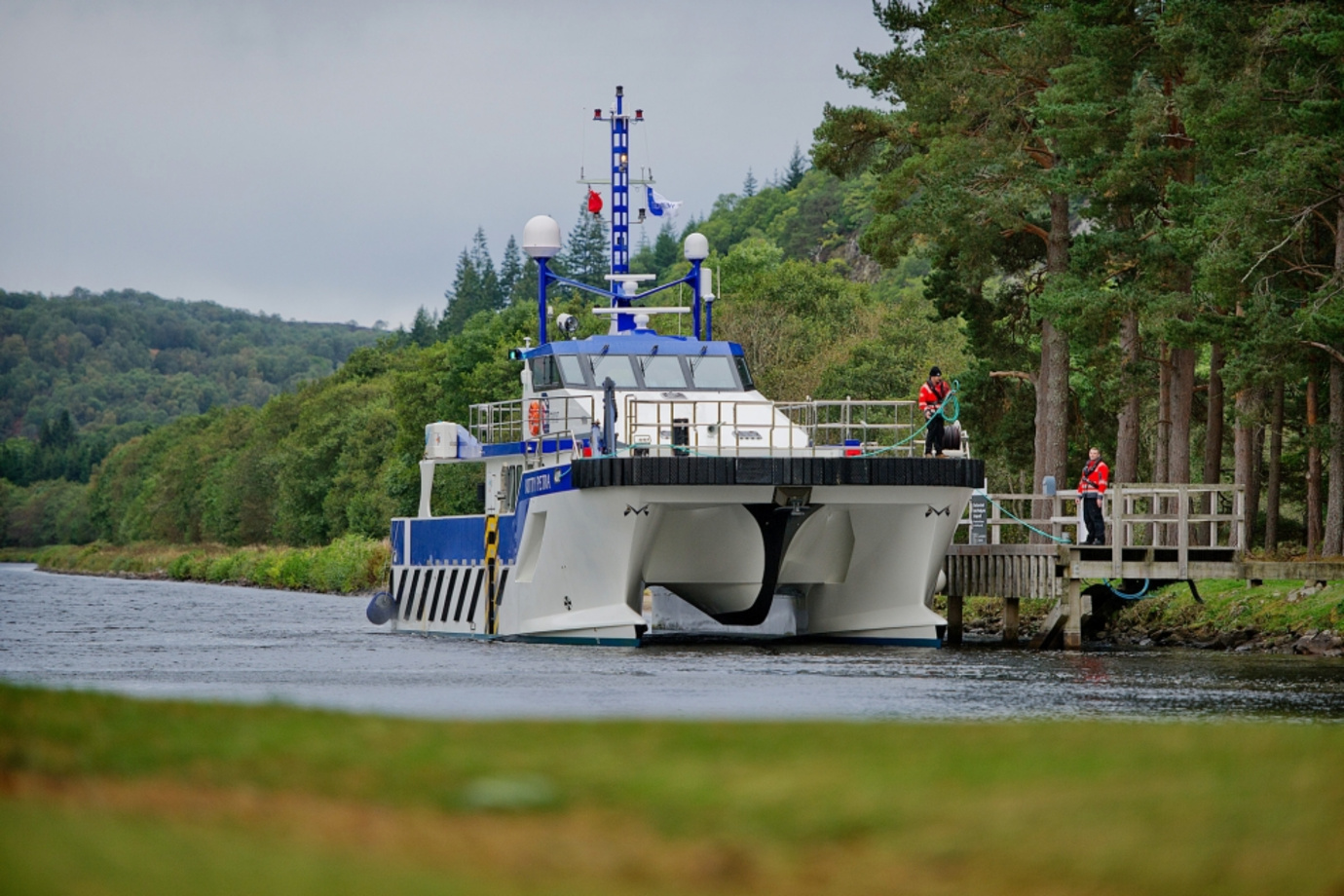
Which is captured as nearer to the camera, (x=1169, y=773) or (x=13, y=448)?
(x=1169, y=773)

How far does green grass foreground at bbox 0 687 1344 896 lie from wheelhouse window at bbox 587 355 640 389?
74.1ft

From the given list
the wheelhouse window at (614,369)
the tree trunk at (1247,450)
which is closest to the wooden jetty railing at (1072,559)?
the tree trunk at (1247,450)

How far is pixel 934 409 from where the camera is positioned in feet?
91.9

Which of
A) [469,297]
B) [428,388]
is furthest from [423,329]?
[428,388]

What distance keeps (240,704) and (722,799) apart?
342 cm

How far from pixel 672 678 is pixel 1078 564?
904 centimetres

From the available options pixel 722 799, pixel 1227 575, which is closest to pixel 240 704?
pixel 722 799

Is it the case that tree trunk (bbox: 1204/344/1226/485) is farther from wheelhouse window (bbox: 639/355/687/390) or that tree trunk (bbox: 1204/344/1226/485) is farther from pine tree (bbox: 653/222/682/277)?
pine tree (bbox: 653/222/682/277)

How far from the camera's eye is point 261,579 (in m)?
83.7

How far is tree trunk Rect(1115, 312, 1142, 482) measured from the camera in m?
34.8

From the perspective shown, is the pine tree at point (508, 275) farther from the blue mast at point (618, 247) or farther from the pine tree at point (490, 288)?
the blue mast at point (618, 247)

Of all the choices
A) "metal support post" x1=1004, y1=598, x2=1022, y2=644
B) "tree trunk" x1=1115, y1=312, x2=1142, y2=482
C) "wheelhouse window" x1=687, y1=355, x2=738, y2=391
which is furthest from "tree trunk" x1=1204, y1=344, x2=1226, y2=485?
"wheelhouse window" x1=687, y1=355, x2=738, y2=391

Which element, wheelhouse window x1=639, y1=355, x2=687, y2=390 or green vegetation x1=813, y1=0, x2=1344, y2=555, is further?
wheelhouse window x1=639, y1=355, x2=687, y2=390

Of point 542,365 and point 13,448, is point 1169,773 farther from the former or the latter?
point 13,448
